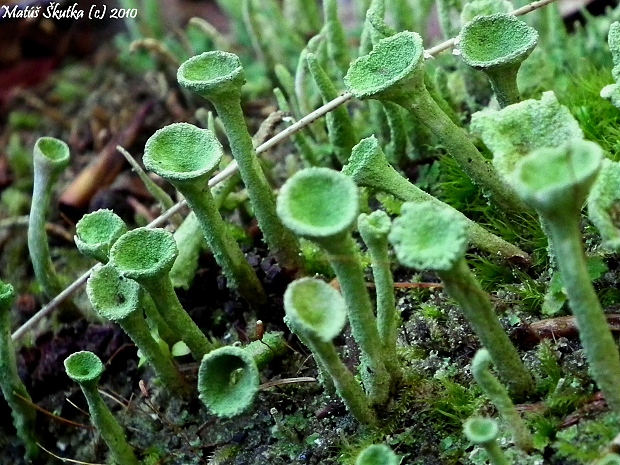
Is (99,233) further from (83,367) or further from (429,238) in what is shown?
(429,238)

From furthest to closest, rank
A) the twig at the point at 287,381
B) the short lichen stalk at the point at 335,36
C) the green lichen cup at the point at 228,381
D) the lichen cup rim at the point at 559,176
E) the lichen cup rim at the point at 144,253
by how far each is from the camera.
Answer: the short lichen stalk at the point at 335,36 → the twig at the point at 287,381 → the lichen cup rim at the point at 144,253 → the green lichen cup at the point at 228,381 → the lichen cup rim at the point at 559,176

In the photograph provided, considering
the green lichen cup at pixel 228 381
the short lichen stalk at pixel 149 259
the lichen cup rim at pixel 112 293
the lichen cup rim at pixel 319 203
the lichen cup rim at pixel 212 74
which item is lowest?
the green lichen cup at pixel 228 381

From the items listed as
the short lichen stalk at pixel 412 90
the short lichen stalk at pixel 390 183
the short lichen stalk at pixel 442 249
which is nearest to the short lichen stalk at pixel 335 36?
the short lichen stalk at pixel 412 90

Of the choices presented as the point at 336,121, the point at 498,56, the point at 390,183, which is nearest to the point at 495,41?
the point at 498,56

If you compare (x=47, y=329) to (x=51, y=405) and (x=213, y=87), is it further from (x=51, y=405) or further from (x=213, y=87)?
(x=213, y=87)

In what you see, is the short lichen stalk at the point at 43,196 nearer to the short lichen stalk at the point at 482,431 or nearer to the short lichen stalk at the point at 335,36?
the short lichen stalk at the point at 335,36

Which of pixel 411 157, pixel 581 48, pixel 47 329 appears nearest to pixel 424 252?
pixel 411 157

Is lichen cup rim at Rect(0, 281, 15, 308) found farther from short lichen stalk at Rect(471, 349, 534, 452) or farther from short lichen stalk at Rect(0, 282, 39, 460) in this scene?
short lichen stalk at Rect(471, 349, 534, 452)
